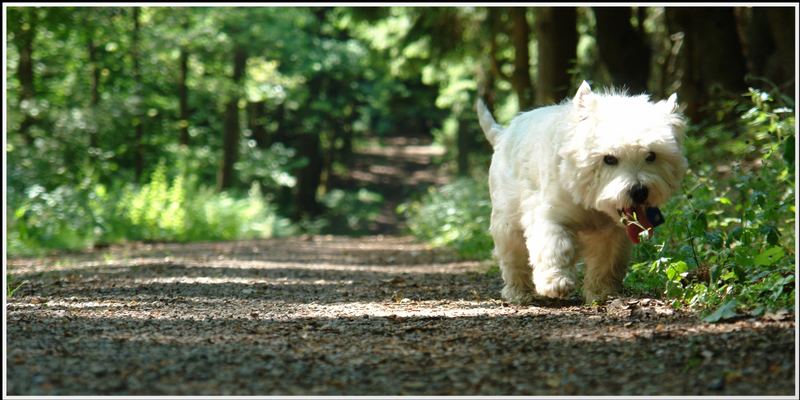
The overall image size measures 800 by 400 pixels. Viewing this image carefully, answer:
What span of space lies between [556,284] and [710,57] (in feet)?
34.2

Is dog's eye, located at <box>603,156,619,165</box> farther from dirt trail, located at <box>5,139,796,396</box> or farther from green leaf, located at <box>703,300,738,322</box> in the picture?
green leaf, located at <box>703,300,738,322</box>

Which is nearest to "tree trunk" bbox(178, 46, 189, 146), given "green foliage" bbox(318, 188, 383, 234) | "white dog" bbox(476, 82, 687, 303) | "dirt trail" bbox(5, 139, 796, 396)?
"green foliage" bbox(318, 188, 383, 234)

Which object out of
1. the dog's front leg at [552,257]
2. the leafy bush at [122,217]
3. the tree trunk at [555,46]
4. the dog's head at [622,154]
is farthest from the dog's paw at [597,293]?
the leafy bush at [122,217]

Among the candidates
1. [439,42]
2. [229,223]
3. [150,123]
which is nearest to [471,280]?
[439,42]

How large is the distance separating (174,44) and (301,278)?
16904 millimetres

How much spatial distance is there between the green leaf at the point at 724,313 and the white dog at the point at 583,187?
2.19 ft

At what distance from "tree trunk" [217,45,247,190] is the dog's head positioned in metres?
23.3

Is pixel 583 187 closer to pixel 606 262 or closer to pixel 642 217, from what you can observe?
pixel 642 217

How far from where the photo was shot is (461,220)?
1520cm

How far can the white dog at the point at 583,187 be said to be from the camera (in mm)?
5918

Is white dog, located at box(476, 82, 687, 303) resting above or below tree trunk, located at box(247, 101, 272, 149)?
below

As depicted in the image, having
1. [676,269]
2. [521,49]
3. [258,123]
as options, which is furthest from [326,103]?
[676,269]

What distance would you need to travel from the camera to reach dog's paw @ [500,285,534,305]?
7074 millimetres

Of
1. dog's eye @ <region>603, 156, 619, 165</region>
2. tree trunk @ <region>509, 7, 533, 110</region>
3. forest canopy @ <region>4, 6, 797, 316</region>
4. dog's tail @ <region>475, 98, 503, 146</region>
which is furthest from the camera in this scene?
tree trunk @ <region>509, 7, 533, 110</region>
